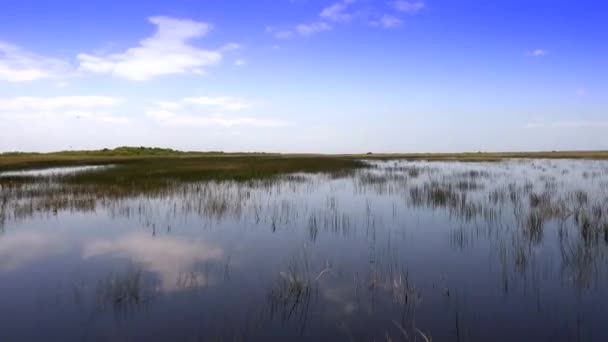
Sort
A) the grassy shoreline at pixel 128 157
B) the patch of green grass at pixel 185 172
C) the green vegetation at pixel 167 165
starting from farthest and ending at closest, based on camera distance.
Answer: the grassy shoreline at pixel 128 157
the green vegetation at pixel 167 165
the patch of green grass at pixel 185 172

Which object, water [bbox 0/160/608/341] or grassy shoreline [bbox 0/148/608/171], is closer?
water [bbox 0/160/608/341]

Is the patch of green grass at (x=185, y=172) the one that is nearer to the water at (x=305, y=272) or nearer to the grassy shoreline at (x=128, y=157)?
the water at (x=305, y=272)

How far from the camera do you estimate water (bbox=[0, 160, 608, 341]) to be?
472cm

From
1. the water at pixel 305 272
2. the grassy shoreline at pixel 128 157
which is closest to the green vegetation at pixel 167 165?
the grassy shoreline at pixel 128 157

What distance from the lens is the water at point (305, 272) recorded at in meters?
4.72

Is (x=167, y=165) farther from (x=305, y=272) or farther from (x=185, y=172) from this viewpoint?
(x=305, y=272)

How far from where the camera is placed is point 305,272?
21.9ft

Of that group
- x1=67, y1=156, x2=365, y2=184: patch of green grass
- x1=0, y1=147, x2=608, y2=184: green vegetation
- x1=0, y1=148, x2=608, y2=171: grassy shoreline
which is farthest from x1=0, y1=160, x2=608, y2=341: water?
x1=0, y1=148, x2=608, y2=171: grassy shoreline

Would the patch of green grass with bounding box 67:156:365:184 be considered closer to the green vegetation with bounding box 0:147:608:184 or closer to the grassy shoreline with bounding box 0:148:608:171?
the green vegetation with bounding box 0:147:608:184

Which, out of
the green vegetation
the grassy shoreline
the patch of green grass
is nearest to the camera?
the patch of green grass

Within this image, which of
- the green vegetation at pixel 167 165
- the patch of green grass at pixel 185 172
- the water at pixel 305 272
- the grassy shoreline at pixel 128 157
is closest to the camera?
the water at pixel 305 272

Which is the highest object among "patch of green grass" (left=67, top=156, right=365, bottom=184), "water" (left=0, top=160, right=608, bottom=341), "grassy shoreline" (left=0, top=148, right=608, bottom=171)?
"grassy shoreline" (left=0, top=148, right=608, bottom=171)

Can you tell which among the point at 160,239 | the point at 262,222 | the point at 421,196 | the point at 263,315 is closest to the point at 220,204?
the point at 262,222

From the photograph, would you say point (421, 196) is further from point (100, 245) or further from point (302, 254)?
point (100, 245)
